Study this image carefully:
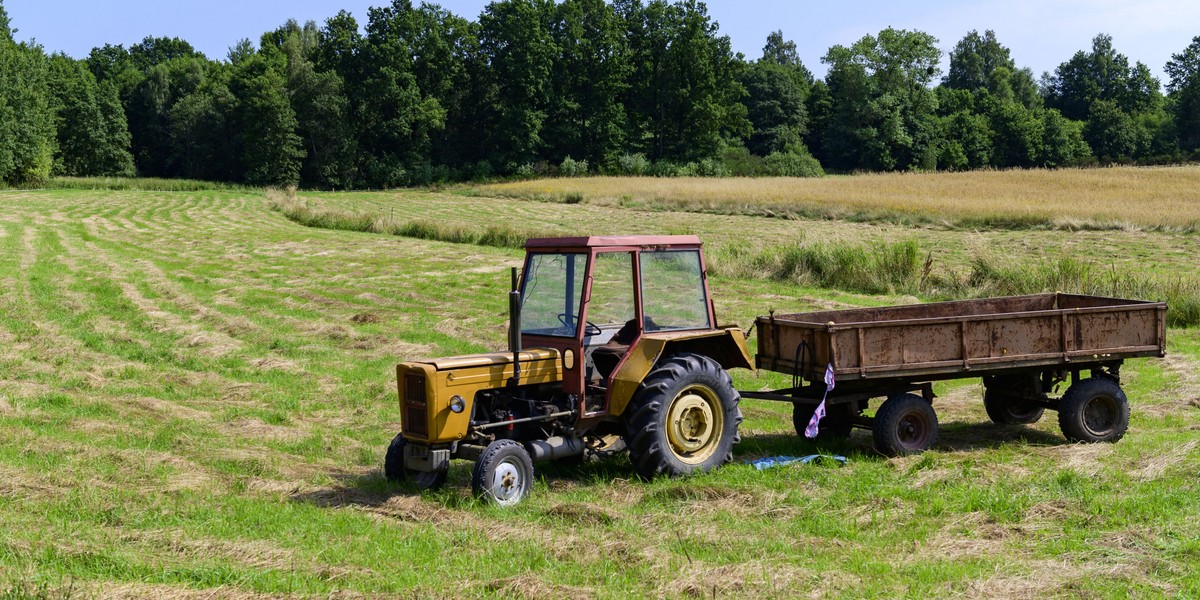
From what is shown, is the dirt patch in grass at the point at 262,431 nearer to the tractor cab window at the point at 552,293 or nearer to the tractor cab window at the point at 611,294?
the tractor cab window at the point at 552,293

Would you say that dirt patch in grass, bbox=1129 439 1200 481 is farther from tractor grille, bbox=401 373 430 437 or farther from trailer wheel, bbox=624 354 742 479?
tractor grille, bbox=401 373 430 437

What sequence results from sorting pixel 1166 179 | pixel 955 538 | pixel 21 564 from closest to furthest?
pixel 21 564, pixel 955 538, pixel 1166 179

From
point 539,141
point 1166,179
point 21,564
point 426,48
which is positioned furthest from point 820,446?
point 426,48

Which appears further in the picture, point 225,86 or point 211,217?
point 225,86

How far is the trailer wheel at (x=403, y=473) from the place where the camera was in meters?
7.86

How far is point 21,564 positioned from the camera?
18.4 ft

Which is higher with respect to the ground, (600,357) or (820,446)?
(600,357)

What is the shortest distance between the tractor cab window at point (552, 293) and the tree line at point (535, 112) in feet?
221

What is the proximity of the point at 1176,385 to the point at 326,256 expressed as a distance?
68.5 feet

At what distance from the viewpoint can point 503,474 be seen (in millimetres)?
7477

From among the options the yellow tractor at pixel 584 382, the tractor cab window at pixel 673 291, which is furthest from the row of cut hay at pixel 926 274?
the yellow tractor at pixel 584 382

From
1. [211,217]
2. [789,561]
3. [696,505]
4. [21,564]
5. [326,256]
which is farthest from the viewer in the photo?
[211,217]

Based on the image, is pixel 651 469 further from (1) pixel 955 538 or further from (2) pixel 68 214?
(2) pixel 68 214

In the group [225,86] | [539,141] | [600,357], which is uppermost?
[225,86]
